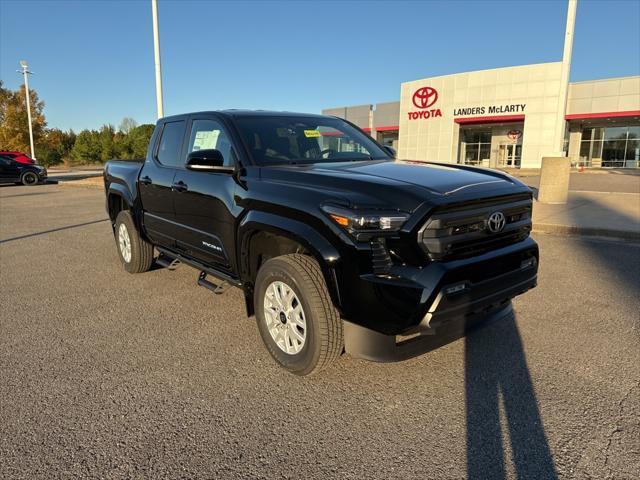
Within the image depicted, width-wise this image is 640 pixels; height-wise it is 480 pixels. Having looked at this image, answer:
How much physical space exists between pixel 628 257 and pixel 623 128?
3944 centimetres

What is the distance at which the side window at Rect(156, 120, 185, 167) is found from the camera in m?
4.83

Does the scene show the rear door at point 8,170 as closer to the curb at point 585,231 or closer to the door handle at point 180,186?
the door handle at point 180,186

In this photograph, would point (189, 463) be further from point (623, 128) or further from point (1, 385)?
point (623, 128)

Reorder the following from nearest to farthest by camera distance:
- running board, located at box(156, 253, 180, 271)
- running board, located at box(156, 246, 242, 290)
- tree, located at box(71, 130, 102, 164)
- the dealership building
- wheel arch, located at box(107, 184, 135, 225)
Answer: running board, located at box(156, 246, 242, 290)
running board, located at box(156, 253, 180, 271)
wheel arch, located at box(107, 184, 135, 225)
the dealership building
tree, located at box(71, 130, 102, 164)

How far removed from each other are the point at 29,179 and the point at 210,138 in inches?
939

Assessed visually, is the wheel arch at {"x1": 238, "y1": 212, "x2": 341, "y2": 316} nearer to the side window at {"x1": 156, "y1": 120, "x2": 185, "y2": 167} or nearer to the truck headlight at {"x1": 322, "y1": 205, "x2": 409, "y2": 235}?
the truck headlight at {"x1": 322, "y1": 205, "x2": 409, "y2": 235}

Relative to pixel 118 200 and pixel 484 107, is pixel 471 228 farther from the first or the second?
pixel 484 107

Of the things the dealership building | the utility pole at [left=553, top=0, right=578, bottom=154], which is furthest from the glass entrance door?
the utility pole at [left=553, top=0, right=578, bottom=154]

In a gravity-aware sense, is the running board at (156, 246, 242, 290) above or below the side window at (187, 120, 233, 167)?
below

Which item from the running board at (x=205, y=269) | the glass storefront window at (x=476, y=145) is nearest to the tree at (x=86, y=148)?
the glass storefront window at (x=476, y=145)

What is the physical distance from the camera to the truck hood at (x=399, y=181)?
2.83m

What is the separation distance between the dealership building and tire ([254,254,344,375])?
116 ft

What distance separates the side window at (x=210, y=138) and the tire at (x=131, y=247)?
172 centimetres

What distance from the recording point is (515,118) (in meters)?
38.7
